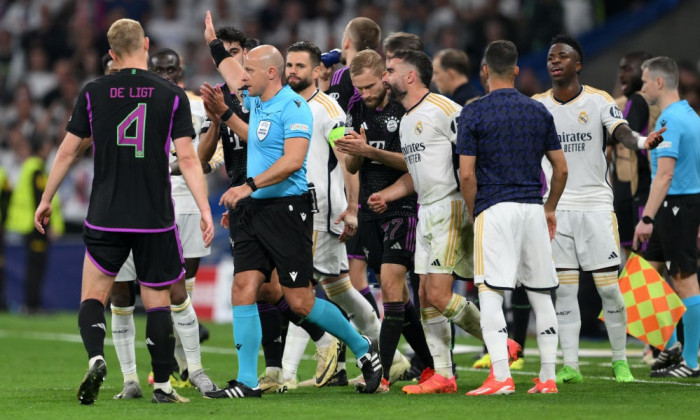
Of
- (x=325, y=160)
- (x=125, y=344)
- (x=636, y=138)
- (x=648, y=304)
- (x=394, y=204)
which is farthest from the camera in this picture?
(x=648, y=304)

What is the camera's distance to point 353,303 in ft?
32.3

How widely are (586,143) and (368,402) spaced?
2.98 metres

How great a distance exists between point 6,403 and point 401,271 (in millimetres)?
3006

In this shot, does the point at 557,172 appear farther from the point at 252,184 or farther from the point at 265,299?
the point at 265,299

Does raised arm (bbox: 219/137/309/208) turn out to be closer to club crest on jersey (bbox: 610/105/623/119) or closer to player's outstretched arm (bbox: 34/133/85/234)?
player's outstretched arm (bbox: 34/133/85/234)

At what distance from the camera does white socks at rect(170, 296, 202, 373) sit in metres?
8.82

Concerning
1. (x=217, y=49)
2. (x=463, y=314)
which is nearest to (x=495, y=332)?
(x=463, y=314)

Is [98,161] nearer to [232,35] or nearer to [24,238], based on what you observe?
[232,35]

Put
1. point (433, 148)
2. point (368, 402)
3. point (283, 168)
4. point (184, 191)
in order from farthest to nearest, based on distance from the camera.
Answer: point (184, 191) < point (433, 148) < point (283, 168) < point (368, 402)

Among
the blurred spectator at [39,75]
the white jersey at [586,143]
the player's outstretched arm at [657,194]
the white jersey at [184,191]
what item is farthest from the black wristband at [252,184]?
the blurred spectator at [39,75]

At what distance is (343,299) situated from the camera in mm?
9836

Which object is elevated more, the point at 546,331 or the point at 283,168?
the point at 283,168

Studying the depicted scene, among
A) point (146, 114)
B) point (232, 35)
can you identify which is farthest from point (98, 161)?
point (232, 35)

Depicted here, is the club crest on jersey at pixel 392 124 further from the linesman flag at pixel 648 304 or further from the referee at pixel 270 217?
the linesman flag at pixel 648 304
